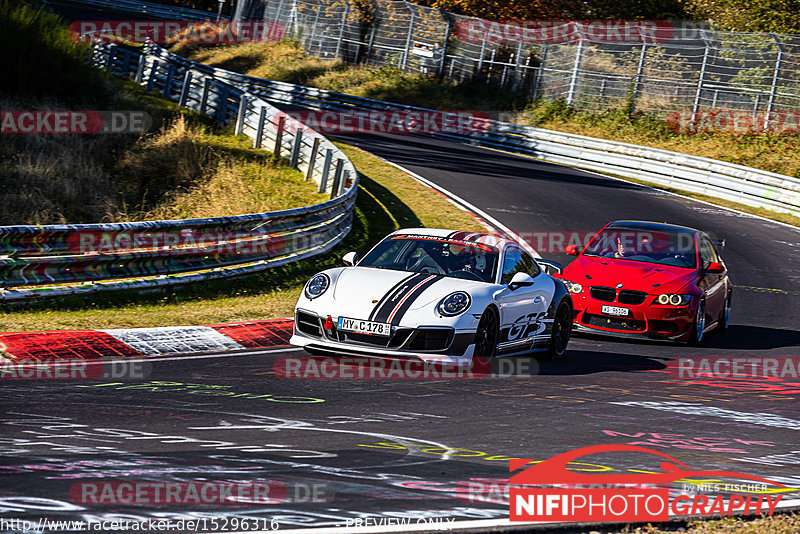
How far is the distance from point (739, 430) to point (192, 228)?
8086mm

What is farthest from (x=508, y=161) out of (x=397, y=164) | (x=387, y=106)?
(x=387, y=106)

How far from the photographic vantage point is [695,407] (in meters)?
8.09

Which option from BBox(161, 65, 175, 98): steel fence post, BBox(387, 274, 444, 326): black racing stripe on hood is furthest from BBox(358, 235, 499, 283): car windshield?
BBox(161, 65, 175, 98): steel fence post

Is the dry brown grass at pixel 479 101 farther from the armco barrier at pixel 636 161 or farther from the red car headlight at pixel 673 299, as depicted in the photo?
the red car headlight at pixel 673 299

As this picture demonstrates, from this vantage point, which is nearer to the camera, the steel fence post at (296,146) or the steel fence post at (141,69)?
the steel fence post at (296,146)

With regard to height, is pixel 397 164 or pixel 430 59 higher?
pixel 430 59

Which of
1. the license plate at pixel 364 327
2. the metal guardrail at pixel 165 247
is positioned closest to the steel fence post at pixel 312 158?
the metal guardrail at pixel 165 247

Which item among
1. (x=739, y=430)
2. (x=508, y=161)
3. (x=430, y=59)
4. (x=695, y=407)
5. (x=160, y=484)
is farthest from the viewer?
(x=430, y=59)

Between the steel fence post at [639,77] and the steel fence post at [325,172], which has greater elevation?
the steel fence post at [639,77]

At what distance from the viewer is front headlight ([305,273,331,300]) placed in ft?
30.4

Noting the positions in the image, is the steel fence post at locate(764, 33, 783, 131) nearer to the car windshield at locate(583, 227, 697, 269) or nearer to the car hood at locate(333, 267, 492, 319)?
Answer: the car windshield at locate(583, 227, 697, 269)

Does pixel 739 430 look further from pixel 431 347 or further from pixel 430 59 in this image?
pixel 430 59

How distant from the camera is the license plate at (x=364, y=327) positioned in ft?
28.7

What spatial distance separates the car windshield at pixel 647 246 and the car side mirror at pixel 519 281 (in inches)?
133
